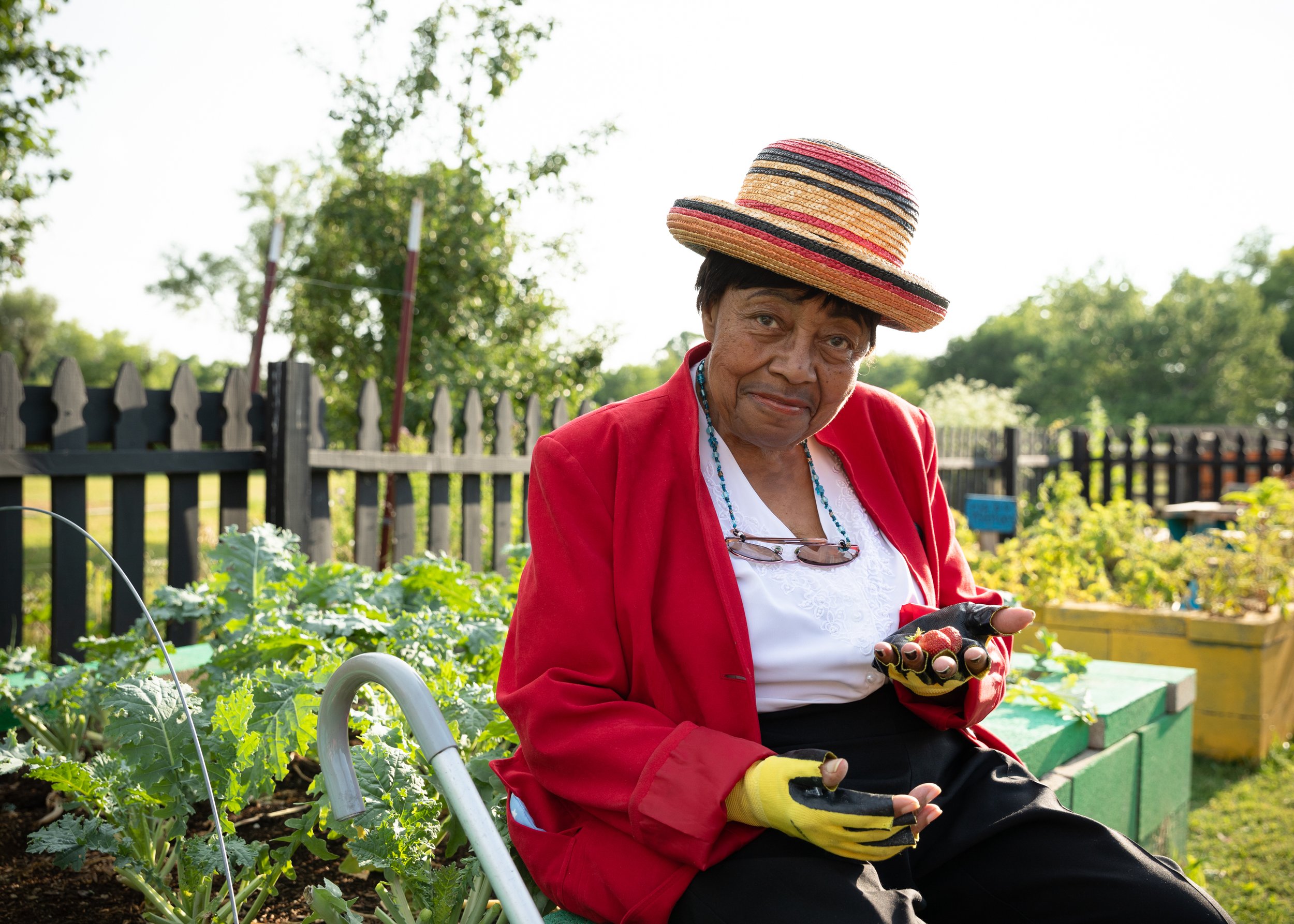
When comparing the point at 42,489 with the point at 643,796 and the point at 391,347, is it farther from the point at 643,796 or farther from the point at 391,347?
the point at 643,796

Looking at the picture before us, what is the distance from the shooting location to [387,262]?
11.1 metres

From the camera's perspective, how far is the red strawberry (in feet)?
4.55

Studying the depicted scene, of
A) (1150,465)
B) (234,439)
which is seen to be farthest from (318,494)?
(1150,465)

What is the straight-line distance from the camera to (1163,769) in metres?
3.22

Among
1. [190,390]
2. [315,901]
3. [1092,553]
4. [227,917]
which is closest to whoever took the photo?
[315,901]

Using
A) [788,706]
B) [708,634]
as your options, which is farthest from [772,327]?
[788,706]

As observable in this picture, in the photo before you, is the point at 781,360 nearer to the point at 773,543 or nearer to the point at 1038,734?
the point at 773,543

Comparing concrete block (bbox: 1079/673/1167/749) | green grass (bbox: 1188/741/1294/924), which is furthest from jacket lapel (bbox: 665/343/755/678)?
green grass (bbox: 1188/741/1294/924)

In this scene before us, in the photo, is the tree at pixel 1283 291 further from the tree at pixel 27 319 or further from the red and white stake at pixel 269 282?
the tree at pixel 27 319

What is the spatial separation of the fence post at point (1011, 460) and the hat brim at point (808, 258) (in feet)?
30.3

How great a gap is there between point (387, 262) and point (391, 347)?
108 centimetres

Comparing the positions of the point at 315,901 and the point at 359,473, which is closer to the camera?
the point at 315,901

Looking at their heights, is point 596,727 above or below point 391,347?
below

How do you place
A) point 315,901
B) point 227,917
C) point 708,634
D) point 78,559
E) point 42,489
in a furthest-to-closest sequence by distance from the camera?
point 42,489 < point 78,559 < point 227,917 < point 315,901 < point 708,634
